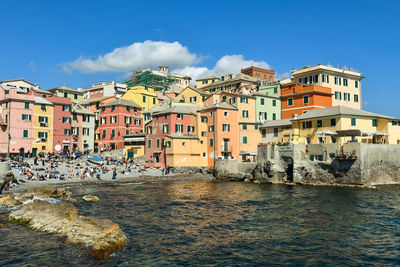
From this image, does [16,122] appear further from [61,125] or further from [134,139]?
[134,139]

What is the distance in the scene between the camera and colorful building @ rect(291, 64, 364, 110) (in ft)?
233

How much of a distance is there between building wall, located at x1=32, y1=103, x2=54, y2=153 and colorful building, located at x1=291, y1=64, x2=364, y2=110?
54340 mm

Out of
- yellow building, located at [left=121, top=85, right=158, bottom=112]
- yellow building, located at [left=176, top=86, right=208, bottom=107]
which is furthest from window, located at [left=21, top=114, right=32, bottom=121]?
yellow building, located at [left=176, top=86, right=208, bottom=107]

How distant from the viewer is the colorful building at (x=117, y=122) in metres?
81.4

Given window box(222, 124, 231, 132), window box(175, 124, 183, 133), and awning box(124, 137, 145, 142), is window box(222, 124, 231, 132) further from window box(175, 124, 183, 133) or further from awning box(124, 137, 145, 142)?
awning box(124, 137, 145, 142)

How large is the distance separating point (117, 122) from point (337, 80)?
51.4m

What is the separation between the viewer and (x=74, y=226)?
21484 millimetres

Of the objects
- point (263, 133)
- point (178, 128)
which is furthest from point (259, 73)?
point (178, 128)

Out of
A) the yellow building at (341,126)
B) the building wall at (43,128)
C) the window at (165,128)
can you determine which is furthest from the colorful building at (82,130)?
the yellow building at (341,126)

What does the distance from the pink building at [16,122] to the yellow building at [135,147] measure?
65.1 ft

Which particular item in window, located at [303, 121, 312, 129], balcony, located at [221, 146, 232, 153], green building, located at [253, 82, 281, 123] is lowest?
balcony, located at [221, 146, 232, 153]

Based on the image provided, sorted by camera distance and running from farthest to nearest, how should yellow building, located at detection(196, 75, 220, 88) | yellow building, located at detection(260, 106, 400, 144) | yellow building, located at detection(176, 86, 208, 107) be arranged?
yellow building, located at detection(196, 75, 220, 88) < yellow building, located at detection(176, 86, 208, 107) < yellow building, located at detection(260, 106, 400, 144)

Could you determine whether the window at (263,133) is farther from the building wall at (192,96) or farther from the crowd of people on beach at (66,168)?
the crowd of people on beach at (66,168)

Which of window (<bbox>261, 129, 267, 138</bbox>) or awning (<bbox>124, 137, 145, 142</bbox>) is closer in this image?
window (<bbox>261, 129, 267, 138</bbox>)
